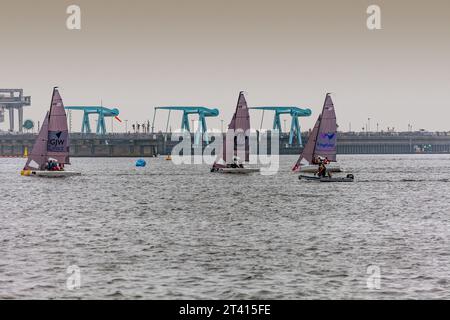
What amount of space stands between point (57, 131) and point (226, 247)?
5381 cm

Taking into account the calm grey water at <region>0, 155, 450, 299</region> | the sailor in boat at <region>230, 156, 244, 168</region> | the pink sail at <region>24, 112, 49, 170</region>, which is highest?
the pink sail at <region>24, 112, 49, 170</region>

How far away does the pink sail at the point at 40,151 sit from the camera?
88000 mm

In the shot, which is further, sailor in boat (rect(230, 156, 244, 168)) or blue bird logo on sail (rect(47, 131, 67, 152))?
sailor in boat (rect(230, 156, 244, 168))

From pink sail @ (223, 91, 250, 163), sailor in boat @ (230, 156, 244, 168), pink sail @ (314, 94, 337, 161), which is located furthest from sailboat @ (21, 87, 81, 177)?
pink sail @ (314, 94, 337, 161)

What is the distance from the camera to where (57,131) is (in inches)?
3450

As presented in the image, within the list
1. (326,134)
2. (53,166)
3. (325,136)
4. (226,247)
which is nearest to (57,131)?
(53,166)

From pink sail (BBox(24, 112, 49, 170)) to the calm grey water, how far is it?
786 inches

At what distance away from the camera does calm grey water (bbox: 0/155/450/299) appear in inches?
1083

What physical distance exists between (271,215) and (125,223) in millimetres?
9696

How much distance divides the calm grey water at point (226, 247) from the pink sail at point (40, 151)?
1997 cm

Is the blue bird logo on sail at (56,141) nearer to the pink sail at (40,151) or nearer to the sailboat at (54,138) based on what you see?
the sailboat at (54,138)

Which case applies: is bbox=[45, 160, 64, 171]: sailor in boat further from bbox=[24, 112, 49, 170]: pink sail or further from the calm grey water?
the calm grey water

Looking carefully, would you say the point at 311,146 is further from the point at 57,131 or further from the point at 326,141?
the point at 57,131
